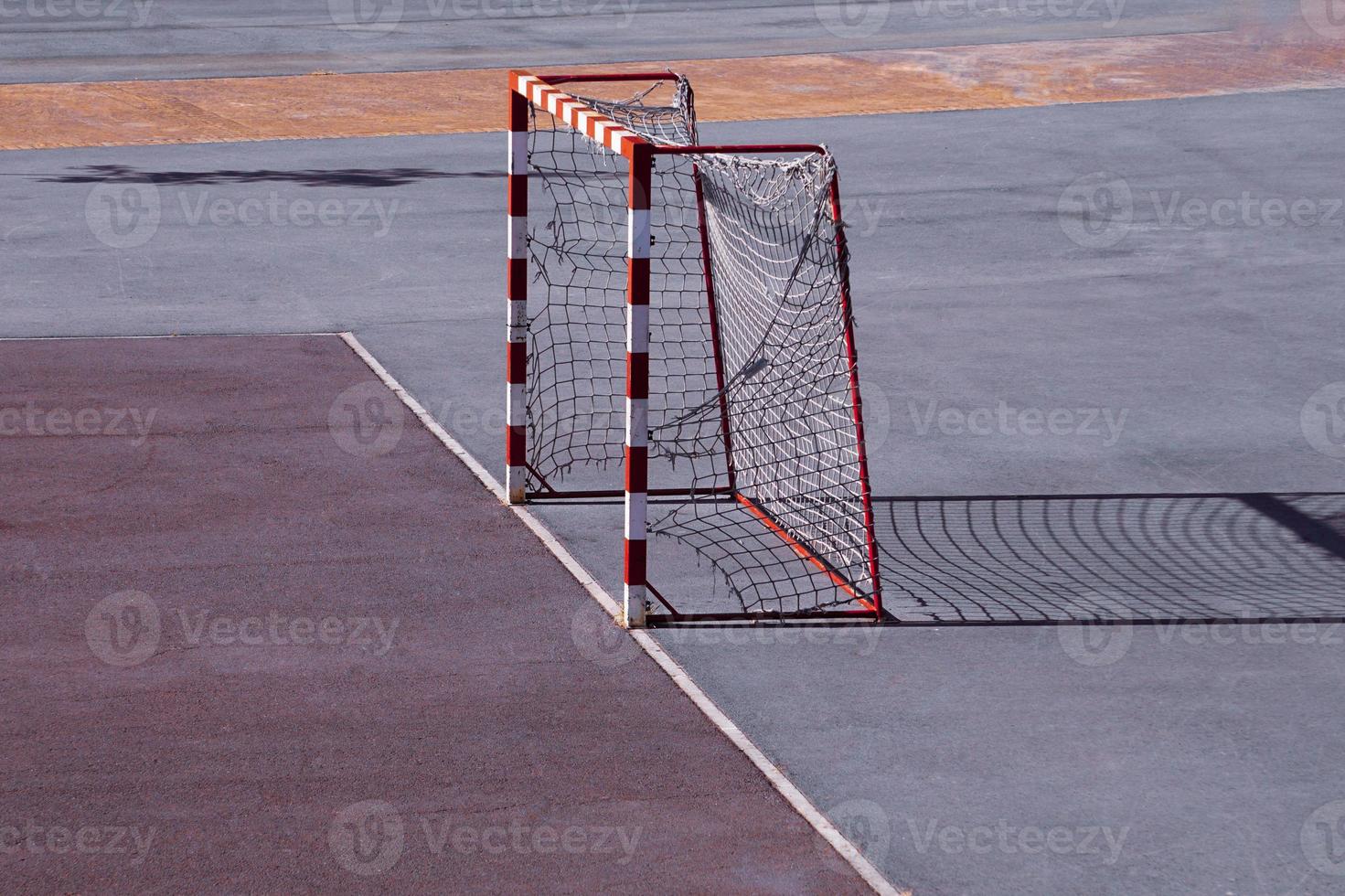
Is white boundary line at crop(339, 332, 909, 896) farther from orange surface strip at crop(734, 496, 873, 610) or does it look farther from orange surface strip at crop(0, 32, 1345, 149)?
orange surface strip at crop(0, 32, 1345, 149)

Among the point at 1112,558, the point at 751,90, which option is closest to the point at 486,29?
the point at 751,90

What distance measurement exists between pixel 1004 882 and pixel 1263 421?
657 centimetres

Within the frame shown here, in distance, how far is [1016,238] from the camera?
57.2 ft

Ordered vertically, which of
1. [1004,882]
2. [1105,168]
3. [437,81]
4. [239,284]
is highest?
[437,81]

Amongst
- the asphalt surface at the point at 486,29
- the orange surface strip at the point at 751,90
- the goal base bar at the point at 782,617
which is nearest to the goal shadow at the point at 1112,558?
the goal base bar at the point at 782,617

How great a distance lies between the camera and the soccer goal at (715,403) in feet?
28.5

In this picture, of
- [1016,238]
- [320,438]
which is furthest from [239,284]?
[1016,238]

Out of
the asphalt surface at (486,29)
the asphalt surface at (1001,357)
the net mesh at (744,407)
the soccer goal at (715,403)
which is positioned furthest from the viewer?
the asphalt surface at (486,29)

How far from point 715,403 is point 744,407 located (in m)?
0.30

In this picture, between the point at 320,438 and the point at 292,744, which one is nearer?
the point at 292,744

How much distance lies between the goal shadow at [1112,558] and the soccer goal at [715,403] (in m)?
0.42

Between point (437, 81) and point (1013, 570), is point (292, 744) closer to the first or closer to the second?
point (1013, 570)

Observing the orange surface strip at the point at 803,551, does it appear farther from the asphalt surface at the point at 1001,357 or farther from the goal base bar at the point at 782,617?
the asphalt surface at the point at 1001,357

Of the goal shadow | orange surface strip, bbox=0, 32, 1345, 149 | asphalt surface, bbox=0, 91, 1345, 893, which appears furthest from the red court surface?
orange surface strip, bbox=0, 32, 1345, 149
